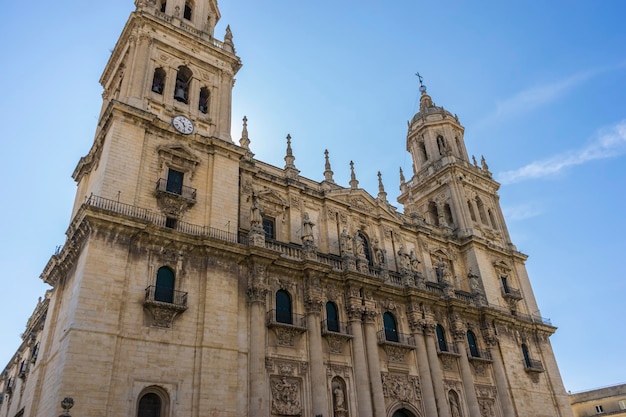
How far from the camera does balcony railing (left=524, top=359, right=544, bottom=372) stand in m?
31.3

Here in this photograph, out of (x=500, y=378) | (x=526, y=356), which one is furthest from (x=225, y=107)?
(x=526, y=356)

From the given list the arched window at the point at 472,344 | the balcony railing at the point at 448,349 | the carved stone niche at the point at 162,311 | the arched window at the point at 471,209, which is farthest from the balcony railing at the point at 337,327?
the arched window at the point at 471,209

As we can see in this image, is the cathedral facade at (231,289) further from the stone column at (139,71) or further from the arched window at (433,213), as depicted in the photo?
the arched window at (433,213)

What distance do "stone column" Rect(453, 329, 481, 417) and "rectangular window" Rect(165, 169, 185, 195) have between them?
1707 cm

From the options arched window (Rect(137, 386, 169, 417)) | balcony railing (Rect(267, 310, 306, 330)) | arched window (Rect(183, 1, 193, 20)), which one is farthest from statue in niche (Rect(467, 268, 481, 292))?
arched window (Rect(183, 1, 193, 20))

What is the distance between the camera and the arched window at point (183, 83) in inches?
1045

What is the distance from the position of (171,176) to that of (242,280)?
19.0ft

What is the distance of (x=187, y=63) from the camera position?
27.2 metres

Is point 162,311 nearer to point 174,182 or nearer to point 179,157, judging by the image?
point 174,182

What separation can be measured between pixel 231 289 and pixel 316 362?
490 centimetres

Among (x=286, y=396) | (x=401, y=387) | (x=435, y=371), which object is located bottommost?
(x=286, y=396)

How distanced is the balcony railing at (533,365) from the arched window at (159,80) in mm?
26644

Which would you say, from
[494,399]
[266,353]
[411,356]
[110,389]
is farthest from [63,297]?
[494,399]

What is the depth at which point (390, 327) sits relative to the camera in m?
26.6
